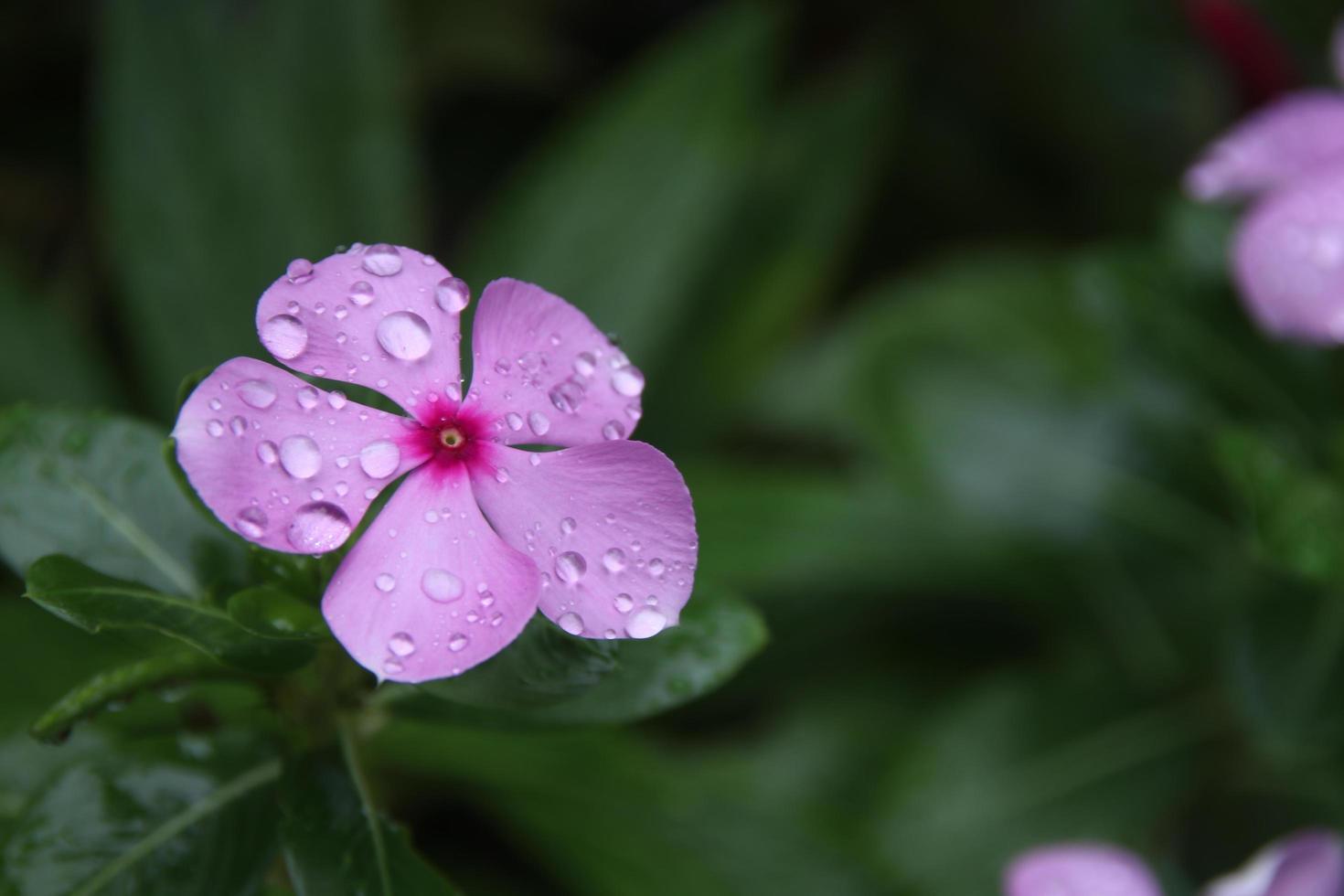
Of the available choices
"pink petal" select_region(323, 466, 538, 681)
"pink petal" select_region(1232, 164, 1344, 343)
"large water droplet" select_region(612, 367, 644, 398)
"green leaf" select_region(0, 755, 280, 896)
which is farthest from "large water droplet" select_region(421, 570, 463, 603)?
"pink petal" select_region(1232, 164, 1344, 343)

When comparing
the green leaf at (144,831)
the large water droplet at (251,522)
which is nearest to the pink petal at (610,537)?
the large water droplet at (251,522)

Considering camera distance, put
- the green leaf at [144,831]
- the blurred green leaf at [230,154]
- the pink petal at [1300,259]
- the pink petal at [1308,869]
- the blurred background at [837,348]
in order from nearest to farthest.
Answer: the green leaf at [144,831]
the pink petal at [1308,869]
the pink petal at [1300,259]
the blurred background at [837,348]
the blurred green leaf at [230,154]

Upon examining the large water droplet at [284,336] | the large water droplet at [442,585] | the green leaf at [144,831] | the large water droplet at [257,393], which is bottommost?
the green leaf at [144,831]

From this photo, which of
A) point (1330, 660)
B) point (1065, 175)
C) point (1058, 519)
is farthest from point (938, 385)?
point (1065, 175)

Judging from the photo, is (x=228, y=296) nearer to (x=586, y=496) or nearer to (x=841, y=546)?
(x=841, y=546)

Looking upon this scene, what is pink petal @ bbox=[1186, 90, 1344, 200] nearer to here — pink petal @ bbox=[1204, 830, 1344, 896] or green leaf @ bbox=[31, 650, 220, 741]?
pink petal @ bbox=[1204, 830, 1344, 896]

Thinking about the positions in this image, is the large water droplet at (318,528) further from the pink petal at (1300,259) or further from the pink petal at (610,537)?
the pink petal at (1300,259)
